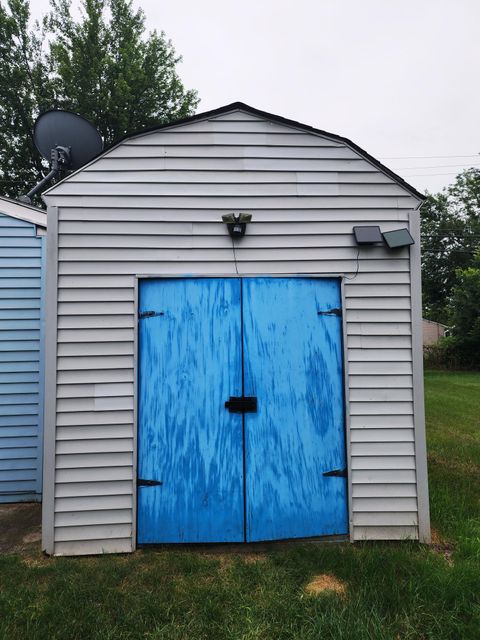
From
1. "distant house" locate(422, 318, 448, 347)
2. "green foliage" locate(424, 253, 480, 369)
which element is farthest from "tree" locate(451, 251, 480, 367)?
"distant house" locate(422, 318, 448, 347)

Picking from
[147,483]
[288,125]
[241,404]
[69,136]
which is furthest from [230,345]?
[69,136]

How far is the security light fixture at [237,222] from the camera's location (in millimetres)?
3016

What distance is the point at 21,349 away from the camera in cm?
405

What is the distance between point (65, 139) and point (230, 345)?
349 cm

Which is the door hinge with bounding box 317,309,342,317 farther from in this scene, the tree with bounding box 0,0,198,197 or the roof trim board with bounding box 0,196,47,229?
the tree with bounding box 0,0,198,197

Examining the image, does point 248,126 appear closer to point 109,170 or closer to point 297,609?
point 109,170

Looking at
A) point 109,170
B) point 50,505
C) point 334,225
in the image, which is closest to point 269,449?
point 50,505

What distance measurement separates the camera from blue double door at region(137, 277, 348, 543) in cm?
291

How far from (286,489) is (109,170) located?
2.99 metres

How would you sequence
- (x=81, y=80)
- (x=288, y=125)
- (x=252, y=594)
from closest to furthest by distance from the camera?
1. (x=252, y=594)
2. (x=288, y=125)
3. (x=81, y=80)

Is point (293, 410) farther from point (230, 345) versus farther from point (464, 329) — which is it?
point (464, 329)

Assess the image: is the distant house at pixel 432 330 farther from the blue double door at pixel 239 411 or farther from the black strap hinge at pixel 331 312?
the blue double door at pixel 239 411

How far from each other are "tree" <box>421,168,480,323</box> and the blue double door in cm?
3326

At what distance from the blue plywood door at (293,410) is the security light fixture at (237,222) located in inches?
15.8
